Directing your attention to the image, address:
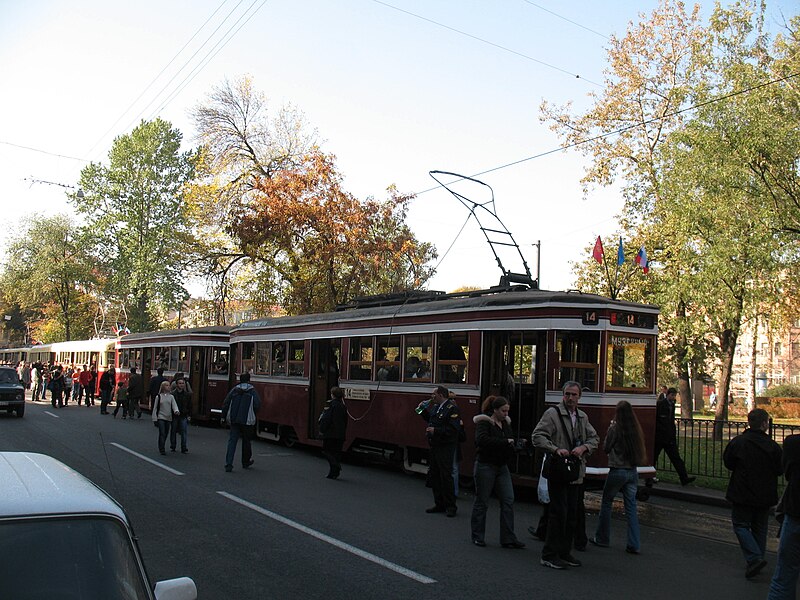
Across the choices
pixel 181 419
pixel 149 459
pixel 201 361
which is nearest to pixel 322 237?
pixel 201 361

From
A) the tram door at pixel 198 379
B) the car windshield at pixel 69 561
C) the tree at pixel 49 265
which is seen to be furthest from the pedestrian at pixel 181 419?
the tree at pixel 49 265

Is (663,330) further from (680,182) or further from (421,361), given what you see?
(421,361)

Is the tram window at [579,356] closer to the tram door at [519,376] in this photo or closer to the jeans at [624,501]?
the tram door at [519,376]

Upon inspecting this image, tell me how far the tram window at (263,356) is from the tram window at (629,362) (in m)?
10.6

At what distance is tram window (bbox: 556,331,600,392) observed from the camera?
39.0ft

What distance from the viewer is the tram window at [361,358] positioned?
15.9m

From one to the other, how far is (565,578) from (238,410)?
8.52 meters

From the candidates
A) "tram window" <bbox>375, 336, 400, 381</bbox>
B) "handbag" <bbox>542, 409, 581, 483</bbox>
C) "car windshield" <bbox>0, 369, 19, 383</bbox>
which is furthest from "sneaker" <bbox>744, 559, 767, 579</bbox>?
"car windshield" <bbox>0, 369, 19, 383</bbox>

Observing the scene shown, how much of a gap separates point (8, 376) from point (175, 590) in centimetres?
2536

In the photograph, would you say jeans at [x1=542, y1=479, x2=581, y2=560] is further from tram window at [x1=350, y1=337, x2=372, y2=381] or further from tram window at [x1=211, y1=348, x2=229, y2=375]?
tram window at [x1=211, y1=348, x2=229, y2=375]

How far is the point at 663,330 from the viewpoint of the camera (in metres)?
29.6

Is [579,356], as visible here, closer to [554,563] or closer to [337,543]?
[554,563]

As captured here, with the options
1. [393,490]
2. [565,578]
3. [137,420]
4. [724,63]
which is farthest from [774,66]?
[137,420]

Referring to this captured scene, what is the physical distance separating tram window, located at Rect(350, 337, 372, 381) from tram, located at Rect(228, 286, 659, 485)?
0.07 ft
